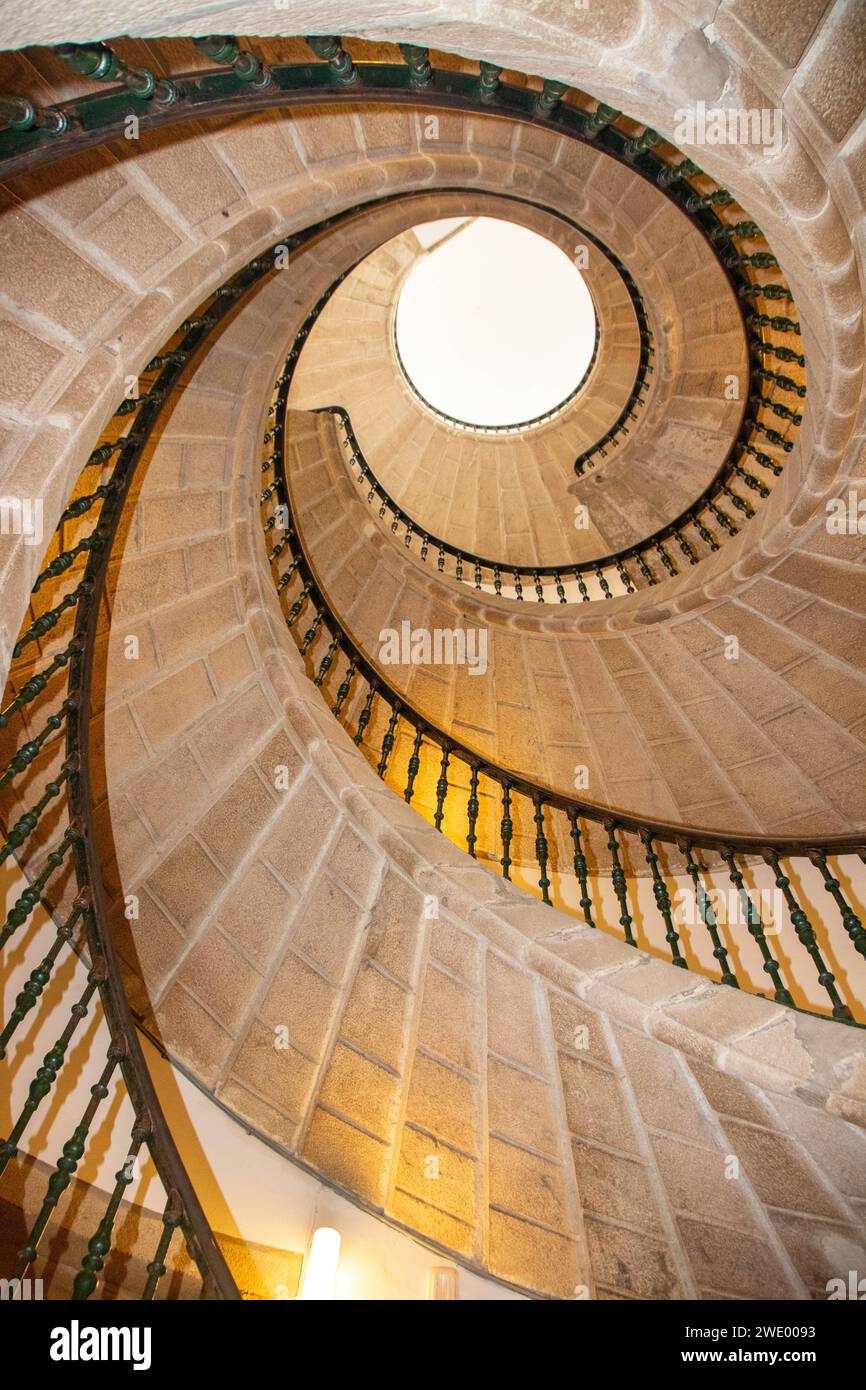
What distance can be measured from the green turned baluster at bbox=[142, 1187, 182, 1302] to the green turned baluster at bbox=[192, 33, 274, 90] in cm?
347

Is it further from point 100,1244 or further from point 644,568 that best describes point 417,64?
point 644,568

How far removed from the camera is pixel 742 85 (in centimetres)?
174

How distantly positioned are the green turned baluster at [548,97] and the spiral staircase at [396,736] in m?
0.07

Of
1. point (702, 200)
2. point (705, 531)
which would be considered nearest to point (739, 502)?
point (705, 531)

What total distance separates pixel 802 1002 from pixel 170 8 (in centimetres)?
546

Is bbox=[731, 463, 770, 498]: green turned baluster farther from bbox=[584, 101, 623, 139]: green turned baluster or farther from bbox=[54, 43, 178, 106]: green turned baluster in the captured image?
bbox=[54, 43, 178, 106]: green turned baluster

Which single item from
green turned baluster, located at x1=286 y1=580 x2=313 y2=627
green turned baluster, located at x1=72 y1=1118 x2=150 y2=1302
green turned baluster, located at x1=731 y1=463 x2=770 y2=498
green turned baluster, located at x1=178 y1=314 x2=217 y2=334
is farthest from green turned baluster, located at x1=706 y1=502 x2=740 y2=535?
green turned baluster, located at x1=72 y1=1118 x2=150 y2=1302

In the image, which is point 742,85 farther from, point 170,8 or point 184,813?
point 184,813

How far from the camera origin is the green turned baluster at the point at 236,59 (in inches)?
71.6

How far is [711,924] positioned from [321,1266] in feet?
8.12

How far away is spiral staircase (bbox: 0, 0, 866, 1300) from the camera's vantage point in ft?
6.73

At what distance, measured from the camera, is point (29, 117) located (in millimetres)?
1627

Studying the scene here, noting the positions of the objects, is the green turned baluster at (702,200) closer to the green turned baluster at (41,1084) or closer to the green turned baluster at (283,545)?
the green turned baluster at (283,545)

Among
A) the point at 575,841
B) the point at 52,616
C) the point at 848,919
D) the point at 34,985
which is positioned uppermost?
the point at 52,616
